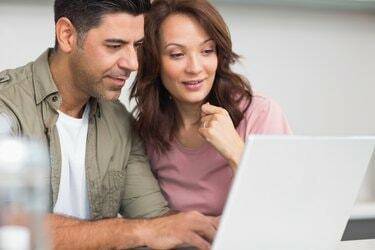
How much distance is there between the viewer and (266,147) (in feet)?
3.33

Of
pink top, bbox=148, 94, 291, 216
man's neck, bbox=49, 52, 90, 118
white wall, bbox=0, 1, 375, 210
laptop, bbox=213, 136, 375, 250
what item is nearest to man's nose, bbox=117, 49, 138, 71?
man's neck, bbox=49, 52, 90, 118

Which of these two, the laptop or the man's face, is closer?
the laptop

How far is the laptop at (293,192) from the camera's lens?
102 centimetres

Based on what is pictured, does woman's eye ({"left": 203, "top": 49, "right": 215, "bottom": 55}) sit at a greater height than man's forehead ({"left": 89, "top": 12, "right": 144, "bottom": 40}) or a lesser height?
lesser

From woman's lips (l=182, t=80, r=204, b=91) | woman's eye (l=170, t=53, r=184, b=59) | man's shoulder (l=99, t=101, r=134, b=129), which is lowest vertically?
man's shoulder (l=99, t=101, r=134, b=129)

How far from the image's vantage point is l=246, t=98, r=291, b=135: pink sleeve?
5.48ft

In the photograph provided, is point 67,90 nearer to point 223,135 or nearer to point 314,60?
point 223,135

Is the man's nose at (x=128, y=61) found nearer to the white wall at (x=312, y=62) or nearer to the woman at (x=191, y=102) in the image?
the woman at (x=191, y=102)

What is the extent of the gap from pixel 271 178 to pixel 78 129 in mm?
755

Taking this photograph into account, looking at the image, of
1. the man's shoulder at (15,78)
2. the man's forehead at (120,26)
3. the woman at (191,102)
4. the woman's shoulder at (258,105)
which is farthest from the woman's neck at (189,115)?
the man's shoulder at (15,78)

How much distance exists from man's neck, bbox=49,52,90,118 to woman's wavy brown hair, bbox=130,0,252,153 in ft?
0.57

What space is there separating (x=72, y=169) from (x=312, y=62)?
4.22 feet

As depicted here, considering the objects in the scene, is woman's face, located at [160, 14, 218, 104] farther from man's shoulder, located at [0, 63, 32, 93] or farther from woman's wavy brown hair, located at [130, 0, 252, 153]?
man's shoulder, located at [0, 63, 32, 93]

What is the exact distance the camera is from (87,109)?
1.73 metres
